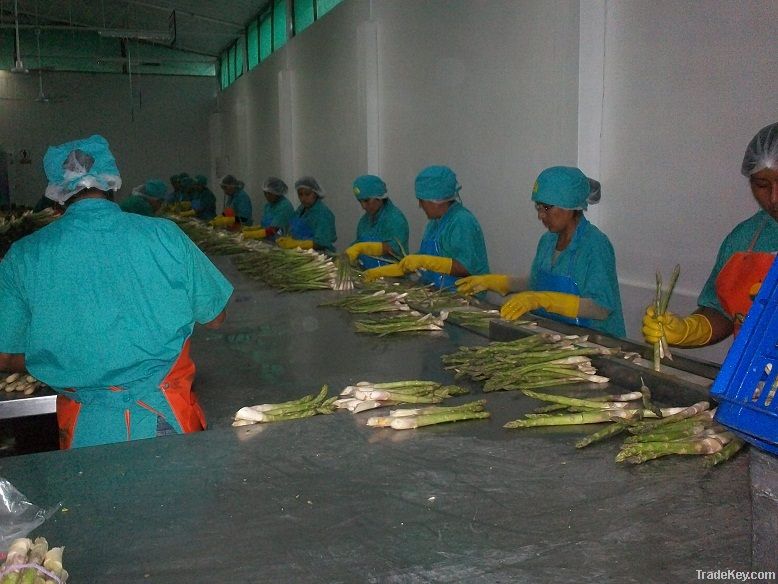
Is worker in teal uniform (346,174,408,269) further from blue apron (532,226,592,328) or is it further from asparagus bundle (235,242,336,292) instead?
blue apron (532,226,592,328)

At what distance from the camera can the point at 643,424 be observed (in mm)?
1946

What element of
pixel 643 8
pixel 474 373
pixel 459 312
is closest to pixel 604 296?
pixel 459 312

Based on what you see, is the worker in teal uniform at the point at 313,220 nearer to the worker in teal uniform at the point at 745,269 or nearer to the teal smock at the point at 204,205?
the worker in teal uniform at the point at 745,269

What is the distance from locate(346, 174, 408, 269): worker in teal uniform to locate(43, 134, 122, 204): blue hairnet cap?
379 centimetres

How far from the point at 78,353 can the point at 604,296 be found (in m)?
2.64

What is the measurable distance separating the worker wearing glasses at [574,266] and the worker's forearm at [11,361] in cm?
217

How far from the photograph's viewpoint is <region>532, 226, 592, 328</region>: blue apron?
3932mm

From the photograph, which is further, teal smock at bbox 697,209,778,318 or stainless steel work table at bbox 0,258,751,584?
teal smock at bbox 697,209,778,318

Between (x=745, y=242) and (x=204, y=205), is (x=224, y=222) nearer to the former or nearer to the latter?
(x=204, y=205)

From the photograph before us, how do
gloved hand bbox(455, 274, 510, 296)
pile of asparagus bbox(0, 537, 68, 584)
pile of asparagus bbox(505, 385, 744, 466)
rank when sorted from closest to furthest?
pile of asparagus bbox(0, 537, 68, 584) < pile of asparagus bbox(505, 385, 744, 466) < gloved hand bbox(455, 274, 510, 296)

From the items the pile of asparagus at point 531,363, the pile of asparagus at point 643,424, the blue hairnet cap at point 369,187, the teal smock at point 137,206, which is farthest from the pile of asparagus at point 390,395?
the teal smock at point 137,206

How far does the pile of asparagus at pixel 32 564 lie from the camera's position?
122 centimetres

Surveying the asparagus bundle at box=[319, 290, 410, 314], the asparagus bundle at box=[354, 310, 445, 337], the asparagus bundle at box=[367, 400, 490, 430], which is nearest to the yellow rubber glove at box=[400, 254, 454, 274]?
the asparagus bundle at box=[319, 290, 410, 314]

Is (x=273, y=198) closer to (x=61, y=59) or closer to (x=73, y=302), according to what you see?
(x=73, y=302)
